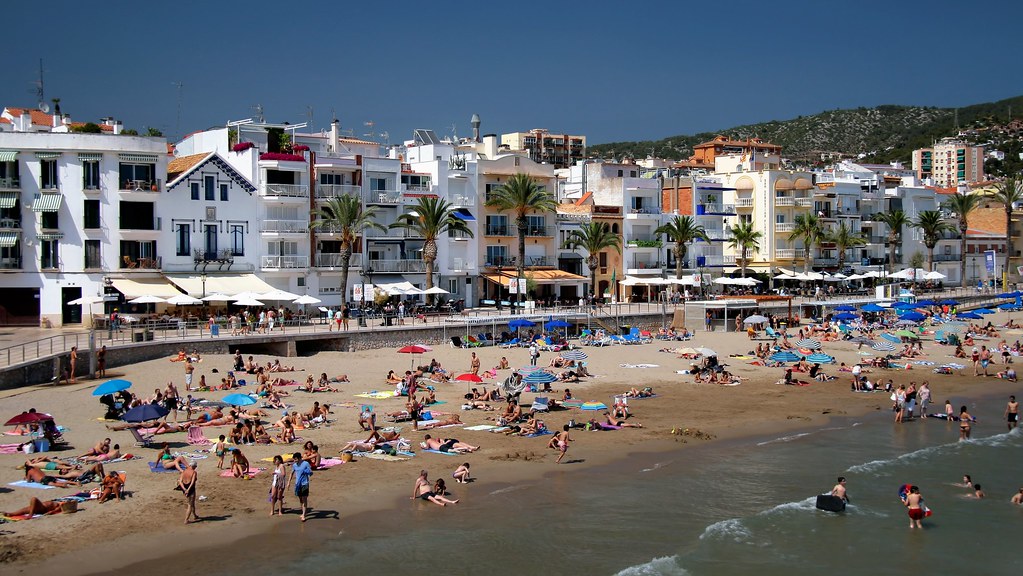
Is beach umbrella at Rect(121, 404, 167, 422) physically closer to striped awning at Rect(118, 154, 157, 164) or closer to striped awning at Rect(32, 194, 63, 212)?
striped awning at Rect(32, 194, 63, 212)

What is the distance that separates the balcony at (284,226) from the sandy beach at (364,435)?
37.6 ft

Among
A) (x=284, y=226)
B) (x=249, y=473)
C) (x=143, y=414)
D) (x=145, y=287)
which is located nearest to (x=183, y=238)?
(x=145, y=287)

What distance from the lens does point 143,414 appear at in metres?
24.7

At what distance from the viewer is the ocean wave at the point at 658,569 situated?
59.3 feet

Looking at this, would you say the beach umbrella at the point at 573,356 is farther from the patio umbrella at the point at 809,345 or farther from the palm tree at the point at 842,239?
the palm tree at the point at 842,239

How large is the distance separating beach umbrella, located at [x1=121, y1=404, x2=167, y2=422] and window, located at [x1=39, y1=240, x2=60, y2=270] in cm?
2493

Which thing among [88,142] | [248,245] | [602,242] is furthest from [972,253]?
[88,142]

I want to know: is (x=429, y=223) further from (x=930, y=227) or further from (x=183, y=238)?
(x=930, y=227)

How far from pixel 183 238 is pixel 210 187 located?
3059 millimetres

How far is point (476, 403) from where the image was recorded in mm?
32938

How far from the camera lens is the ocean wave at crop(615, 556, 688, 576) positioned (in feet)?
59.3

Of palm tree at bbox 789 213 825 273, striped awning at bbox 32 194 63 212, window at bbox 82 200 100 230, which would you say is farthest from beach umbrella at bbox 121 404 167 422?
palm tree at bbox 789 213 825 273

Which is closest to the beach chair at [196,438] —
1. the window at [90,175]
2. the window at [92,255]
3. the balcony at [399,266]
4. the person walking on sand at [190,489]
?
the person walking on sand at [190,489]

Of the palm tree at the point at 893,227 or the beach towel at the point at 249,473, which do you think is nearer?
the beach towel at the point at 249,473
